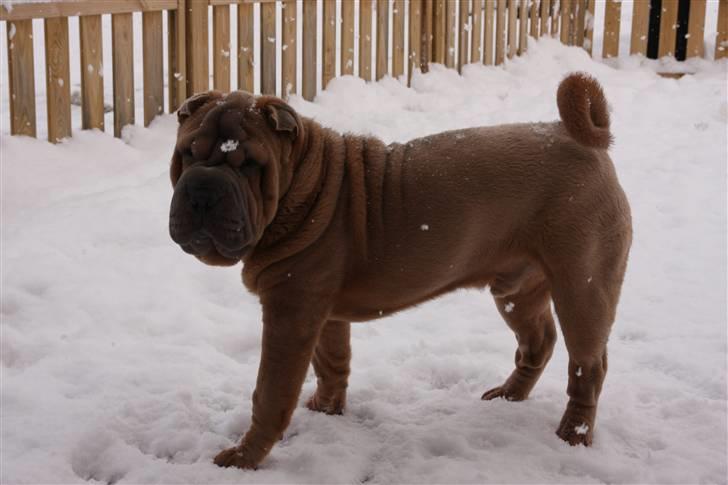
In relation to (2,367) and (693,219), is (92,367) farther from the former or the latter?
(693,219)

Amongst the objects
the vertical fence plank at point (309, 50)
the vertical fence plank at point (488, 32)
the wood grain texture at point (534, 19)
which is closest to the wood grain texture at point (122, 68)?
the vertical fence plank at point (309, 50)

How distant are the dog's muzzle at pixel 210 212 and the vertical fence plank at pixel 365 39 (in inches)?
218

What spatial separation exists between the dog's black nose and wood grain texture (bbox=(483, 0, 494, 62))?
760 centimetres

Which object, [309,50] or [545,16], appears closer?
[309,50]

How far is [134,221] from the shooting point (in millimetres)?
5133

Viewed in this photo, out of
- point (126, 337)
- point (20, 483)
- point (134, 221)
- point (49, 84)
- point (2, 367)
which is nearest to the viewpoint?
point (20, 483)

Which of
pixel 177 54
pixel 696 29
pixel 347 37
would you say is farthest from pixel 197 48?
pixel 696 29

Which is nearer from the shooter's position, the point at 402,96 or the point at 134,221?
the point at 134,221

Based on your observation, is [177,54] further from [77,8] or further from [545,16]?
[545,16]

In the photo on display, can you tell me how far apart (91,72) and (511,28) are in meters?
5.68

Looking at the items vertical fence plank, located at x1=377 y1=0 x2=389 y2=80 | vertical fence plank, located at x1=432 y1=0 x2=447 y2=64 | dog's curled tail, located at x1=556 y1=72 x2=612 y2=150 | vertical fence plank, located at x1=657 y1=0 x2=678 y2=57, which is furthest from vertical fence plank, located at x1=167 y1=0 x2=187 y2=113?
vertical fence plank, located at x1=657 y1=0 x2=678 y2=57

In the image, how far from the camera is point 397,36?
28.0ft

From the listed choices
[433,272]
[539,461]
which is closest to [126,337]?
[433,272]

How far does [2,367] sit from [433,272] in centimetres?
186
